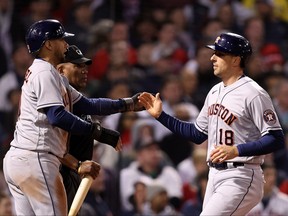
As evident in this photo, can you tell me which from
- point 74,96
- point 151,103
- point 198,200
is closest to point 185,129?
point 151,103

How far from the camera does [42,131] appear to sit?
14.0ft

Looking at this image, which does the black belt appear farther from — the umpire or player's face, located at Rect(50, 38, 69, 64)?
player's face, located at Rect(50, 38, 69, 64)

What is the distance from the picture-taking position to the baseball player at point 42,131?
13.8 ft

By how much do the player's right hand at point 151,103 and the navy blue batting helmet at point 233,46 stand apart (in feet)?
1.86

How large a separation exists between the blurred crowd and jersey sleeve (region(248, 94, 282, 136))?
10.4ft

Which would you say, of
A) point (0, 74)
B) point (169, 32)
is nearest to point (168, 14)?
point (169, 32)

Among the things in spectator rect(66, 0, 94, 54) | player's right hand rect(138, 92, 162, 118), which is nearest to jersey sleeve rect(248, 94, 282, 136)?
player's right hand rect(138, 92, 162, 118)

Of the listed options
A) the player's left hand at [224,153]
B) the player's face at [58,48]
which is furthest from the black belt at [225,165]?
the player's face at [58,48]

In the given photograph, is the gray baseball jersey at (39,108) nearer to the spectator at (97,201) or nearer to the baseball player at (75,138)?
the baseball player at (75,138)

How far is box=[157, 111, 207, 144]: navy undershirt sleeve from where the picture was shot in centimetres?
493

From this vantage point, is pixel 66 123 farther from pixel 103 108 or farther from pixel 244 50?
pixel 244 50

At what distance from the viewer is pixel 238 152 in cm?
438

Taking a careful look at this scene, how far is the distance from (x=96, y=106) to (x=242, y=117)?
0.99 meters

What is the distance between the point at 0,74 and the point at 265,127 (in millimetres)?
4529
